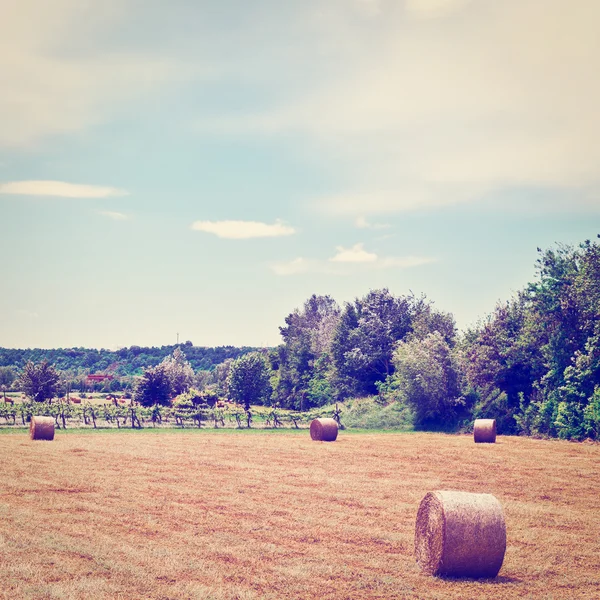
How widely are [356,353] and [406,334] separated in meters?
5.82

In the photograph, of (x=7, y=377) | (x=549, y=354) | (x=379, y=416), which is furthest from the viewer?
(x=7, y=377)

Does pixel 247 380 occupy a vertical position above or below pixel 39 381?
above

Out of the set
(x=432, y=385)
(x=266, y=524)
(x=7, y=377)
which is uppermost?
(x=432, y=385)

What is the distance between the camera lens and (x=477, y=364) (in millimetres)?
55688

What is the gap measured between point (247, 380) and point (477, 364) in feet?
122

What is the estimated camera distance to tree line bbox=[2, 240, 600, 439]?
4784 centimetres

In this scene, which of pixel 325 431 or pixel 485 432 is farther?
pixel 485 432

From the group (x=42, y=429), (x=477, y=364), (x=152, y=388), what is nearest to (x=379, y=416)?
(x=477, y=364)

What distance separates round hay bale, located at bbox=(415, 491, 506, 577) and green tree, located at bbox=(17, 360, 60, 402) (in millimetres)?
61814

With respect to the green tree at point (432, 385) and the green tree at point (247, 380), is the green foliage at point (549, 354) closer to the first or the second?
the green tree at point (432, 385)

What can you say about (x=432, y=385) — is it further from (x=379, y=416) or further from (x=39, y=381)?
(x=39, y=381)

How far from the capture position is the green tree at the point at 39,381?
69.8 meters

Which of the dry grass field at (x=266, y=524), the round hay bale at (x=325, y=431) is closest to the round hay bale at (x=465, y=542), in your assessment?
the dry grass field at (x=266, y=524)

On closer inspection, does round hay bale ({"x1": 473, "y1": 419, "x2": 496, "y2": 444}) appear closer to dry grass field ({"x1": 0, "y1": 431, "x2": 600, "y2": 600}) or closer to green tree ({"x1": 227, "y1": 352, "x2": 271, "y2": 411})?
dry grass field ({"x1": 0, "y1": 431, "x2": 600, "y2": 600})
